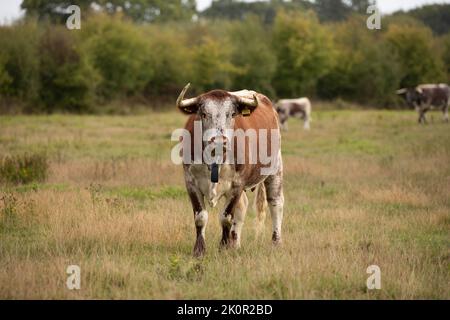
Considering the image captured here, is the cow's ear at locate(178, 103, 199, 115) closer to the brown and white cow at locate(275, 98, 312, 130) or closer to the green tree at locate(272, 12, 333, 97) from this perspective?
the brown and white cow at locate(275, 98, 312, 130)

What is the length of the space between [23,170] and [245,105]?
7.22 meters

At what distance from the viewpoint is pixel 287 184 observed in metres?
13.6

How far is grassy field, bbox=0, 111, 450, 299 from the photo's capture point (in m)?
6.01

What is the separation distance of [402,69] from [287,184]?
45.6 metres

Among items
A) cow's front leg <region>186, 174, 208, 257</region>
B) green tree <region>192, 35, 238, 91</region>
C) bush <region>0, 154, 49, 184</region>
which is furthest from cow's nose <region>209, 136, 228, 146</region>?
green tree <region>192, 35, 238, 91</region>

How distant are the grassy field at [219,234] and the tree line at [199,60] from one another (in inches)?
961

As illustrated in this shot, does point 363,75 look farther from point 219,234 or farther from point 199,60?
point 219,234

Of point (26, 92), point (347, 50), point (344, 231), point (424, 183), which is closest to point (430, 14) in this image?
point (347, 50)

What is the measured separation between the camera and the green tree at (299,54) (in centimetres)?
5334

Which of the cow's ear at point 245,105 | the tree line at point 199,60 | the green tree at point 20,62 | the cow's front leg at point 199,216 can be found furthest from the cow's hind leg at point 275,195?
the green tree at point 20,62

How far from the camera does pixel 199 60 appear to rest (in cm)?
5119

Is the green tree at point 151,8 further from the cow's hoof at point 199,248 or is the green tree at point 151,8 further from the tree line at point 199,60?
the cow's hoof at point 199,248

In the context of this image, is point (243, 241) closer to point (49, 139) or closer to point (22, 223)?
point (22, 223)

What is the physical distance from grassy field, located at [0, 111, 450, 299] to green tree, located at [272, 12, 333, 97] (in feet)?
120
